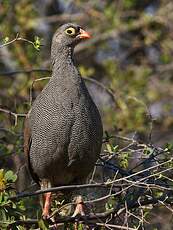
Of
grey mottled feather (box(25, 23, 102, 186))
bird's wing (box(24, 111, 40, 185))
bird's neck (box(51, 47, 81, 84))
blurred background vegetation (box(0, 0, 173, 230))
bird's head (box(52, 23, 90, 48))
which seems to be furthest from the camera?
blurred background vegetation (box(0, 0, 173, 230))

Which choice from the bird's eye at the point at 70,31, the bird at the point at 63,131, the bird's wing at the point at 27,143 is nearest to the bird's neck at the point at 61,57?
the bird at the point at 63,131

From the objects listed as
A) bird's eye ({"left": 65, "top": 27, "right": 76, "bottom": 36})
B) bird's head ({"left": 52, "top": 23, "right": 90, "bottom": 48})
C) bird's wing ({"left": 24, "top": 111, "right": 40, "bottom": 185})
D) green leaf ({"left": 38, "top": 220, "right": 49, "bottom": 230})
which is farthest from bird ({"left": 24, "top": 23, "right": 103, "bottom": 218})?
green leaf ({"left": 38, "top": 220, "right": 49, "bottom": 230})

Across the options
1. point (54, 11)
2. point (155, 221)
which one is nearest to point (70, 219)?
point (155, 221)

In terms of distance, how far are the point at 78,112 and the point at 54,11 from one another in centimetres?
729

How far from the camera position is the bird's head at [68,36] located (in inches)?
292

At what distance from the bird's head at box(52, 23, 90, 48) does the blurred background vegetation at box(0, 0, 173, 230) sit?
2.52m

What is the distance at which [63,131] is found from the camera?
6.67m

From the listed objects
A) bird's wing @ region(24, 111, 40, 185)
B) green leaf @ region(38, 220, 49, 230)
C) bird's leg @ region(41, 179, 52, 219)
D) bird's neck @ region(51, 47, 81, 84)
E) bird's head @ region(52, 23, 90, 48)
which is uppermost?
bird's head @ region(52, 23, 90, 48)

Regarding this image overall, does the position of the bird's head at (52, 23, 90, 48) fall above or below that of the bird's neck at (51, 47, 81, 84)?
above

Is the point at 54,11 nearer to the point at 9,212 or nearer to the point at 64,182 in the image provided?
the point at 64,182

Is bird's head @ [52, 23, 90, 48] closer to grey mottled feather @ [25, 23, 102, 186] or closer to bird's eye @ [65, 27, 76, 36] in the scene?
bird's eye @ [65, 27, 76, 36]

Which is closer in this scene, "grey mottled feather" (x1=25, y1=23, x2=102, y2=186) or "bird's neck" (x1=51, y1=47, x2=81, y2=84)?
"grey mottled feather" (x1=25, y1=23, x2=102, y2=186)

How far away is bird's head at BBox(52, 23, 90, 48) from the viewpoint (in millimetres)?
7418

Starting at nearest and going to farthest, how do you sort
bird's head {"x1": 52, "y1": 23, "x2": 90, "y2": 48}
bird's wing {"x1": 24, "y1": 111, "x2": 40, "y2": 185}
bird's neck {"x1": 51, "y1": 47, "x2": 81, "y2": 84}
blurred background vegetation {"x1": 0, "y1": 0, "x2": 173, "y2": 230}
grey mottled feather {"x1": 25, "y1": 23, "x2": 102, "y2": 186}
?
1. grey mottled feather {"x1": 25, "y1": 23, "x2": 102, "y2": 186}
2. bird's neck {"x1": 51, "y1": 47, "x2": 81, "y2": 84}
3. bird's wing {"x1": 24, "y1": 111, "x2": 40, "y2": 185}
4. bird's head {"x1": 52, "y1": 23, "x2": 90, "y2": 48}
5. blurred background vegetation {"x1": 0, "y1": 0, "x2": 173, "y2": 230}
